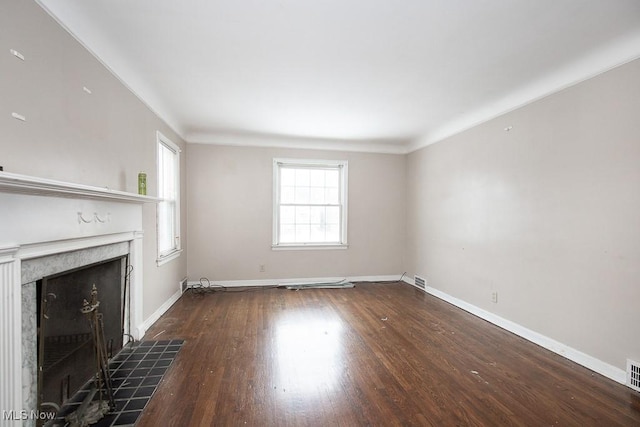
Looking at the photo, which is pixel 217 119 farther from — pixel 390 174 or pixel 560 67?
pixel 560 67

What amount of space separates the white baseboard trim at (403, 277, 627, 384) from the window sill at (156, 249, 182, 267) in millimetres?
3879

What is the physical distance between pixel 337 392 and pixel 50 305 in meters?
1.86

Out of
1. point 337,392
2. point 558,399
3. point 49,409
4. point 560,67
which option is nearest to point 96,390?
point 49,409

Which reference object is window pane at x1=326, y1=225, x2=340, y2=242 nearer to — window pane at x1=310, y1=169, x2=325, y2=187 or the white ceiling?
window pane at x1=310, y1=169, x2=325, y2=187

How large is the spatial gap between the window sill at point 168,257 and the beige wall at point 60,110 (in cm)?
102

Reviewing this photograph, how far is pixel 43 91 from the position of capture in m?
1.59

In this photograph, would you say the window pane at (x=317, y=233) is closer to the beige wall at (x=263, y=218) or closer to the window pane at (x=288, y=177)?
the beige wall at (x=263, y=218)

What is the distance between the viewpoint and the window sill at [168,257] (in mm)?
3348

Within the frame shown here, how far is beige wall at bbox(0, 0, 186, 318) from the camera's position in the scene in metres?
1.39

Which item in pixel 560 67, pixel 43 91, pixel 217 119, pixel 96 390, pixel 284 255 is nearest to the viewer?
pixel 43 91

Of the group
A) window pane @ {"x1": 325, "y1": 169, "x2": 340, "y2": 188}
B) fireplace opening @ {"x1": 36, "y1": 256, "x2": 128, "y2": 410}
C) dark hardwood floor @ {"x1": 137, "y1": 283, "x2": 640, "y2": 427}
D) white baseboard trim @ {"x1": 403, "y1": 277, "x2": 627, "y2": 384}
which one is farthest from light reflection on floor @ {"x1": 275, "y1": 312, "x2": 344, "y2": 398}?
window pane @ {"x1": 325, "y1": 169, "x2": 340, "y2": 188}

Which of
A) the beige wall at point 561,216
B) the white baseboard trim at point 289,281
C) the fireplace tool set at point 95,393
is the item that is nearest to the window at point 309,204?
the white baseboard trim at point 289,281

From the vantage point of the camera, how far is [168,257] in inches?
143

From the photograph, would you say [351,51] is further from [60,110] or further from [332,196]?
[332,196]
